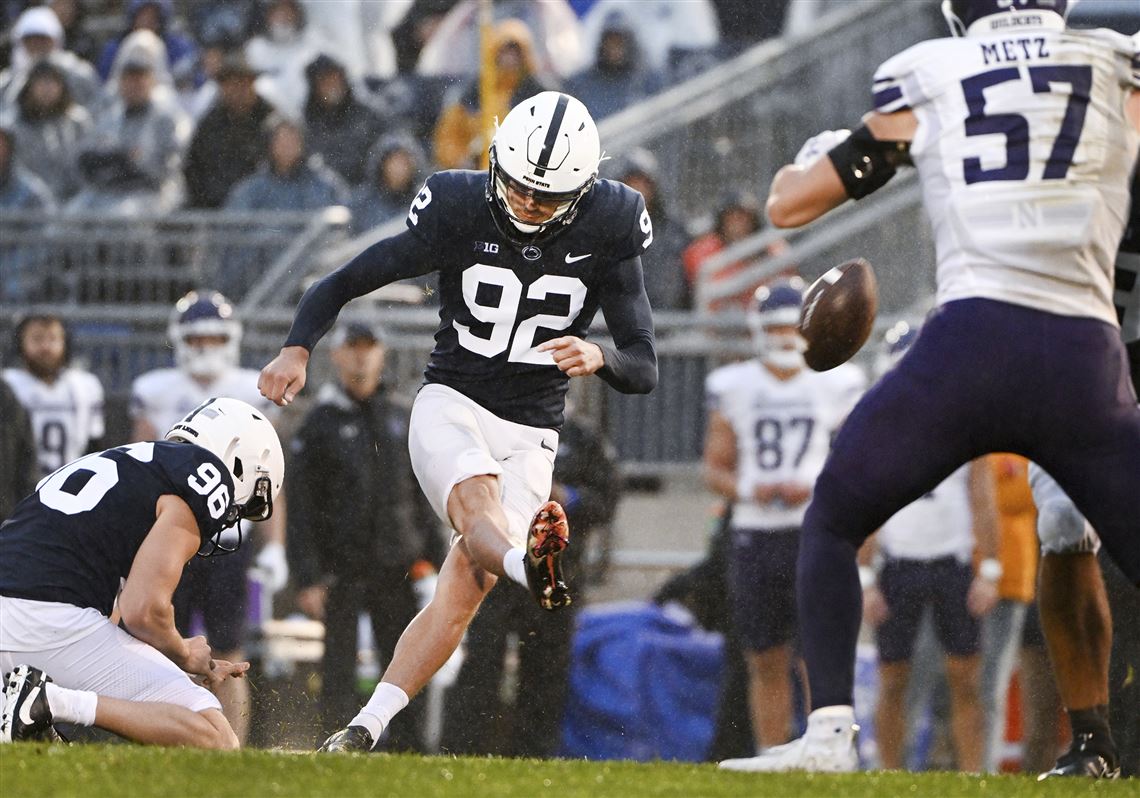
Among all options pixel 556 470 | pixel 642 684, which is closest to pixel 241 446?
pixel 556 470

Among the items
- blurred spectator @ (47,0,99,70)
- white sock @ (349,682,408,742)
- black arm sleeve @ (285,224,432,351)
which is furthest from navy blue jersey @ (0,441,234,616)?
blurred spectator @ (47,0,99,70)

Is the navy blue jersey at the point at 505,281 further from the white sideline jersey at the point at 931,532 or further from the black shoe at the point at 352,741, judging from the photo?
the white sideline jersey at the point at 931,532

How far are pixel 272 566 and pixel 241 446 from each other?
2.00 metres

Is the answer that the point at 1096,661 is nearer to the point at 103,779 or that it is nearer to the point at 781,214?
the point at 781,214

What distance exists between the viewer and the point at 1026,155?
3.73 m

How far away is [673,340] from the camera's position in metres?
7.12

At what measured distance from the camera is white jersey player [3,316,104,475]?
7.11 metres

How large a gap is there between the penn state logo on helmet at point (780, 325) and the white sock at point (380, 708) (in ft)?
8.27

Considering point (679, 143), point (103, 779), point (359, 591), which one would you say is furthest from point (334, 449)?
point (103, 779)

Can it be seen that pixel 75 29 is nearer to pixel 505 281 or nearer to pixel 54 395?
pixel 54 395

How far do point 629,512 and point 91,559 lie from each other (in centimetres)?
284

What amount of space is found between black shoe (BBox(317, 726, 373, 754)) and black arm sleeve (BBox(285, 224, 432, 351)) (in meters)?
1.03

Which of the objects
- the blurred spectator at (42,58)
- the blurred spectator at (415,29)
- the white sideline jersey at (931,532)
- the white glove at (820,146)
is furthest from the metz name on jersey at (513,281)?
the blurred spectator at (42,58)

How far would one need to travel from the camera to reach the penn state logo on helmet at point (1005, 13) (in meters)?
3.83
